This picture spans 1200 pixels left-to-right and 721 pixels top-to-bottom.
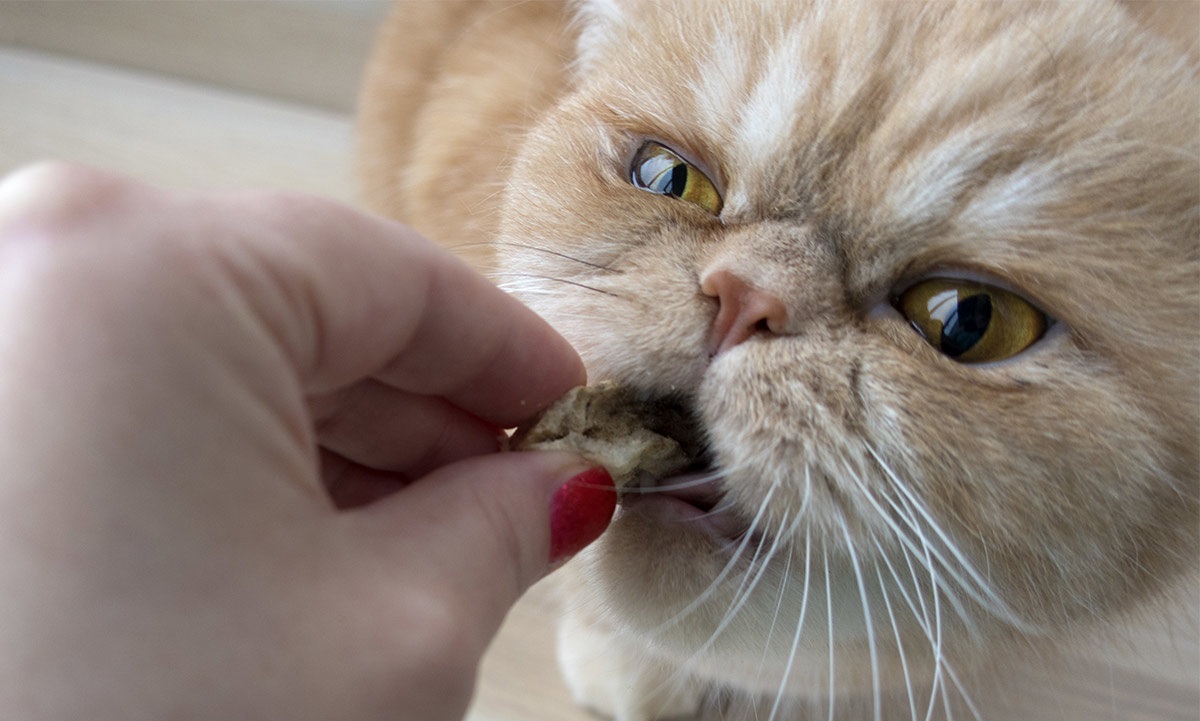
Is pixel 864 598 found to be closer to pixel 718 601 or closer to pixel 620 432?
pixel 718 601

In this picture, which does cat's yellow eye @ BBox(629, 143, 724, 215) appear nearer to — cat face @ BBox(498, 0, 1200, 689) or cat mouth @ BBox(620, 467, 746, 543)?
cat face @ BBox(498, 0, 1200, 689)

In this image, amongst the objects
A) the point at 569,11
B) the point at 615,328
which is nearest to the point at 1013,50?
the point at 615,328

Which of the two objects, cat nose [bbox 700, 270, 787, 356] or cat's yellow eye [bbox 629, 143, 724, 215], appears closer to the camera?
cat nose [bbox 700, 270, 787, 356]

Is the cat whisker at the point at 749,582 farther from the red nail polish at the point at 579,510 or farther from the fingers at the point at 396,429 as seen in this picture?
the fingers at the point at 396,429

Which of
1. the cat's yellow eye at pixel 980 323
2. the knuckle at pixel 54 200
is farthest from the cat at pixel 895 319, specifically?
the knuckle at pixel 54 200

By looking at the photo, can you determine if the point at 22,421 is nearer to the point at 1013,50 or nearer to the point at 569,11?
the point at 1013,50

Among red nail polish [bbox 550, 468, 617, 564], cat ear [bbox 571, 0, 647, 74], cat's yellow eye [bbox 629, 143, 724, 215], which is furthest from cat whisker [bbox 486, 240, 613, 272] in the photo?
cat ear [bbox 571, 0, 647, 74]

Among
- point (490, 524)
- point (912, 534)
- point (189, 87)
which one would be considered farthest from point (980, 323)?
point (189, 87)
